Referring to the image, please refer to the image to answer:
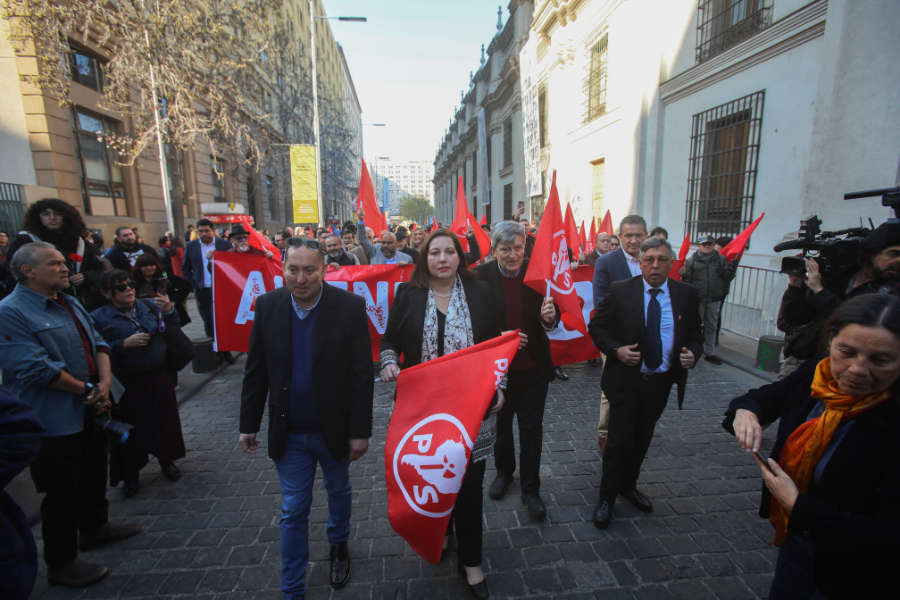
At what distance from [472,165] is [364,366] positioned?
39.3 metres

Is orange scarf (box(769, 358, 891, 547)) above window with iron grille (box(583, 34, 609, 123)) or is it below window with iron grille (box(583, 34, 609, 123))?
below

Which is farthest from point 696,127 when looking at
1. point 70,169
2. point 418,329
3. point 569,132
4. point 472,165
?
point 472,165

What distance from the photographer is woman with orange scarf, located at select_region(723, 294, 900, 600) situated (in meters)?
1.43

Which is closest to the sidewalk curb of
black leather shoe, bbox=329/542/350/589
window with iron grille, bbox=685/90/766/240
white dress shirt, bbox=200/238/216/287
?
black leather shoe, bbox=329/542/350/589

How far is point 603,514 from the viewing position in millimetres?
3096

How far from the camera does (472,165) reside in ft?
130

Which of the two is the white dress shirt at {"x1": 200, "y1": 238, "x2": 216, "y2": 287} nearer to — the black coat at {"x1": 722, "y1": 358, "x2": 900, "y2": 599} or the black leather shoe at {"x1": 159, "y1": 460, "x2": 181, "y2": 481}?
the black leather shoe at {"x1": 159, "y1": 460, "x2": 181, "y2": 481}

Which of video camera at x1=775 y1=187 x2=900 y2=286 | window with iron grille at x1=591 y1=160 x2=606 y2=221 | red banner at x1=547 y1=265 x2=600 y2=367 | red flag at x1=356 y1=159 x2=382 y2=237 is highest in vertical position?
window with iron grille at x1=591 y1=160 x2=606 y2=221

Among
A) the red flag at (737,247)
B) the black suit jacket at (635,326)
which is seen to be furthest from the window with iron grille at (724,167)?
the black suit jacket at (635,326)

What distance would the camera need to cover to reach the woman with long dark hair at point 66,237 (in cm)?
427

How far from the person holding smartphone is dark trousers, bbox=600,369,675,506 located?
3634 mm

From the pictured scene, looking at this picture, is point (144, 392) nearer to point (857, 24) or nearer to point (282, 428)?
point (282, 428)

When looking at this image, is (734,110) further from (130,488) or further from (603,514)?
(130,488)

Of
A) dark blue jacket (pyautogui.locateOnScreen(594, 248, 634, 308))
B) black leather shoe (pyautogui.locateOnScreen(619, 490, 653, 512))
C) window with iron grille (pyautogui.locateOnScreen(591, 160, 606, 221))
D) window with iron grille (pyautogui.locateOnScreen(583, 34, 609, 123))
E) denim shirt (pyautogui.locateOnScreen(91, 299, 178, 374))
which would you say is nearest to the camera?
black leather shoe (pyautogui.locateOnScreen(619, 490, 653, 512))
